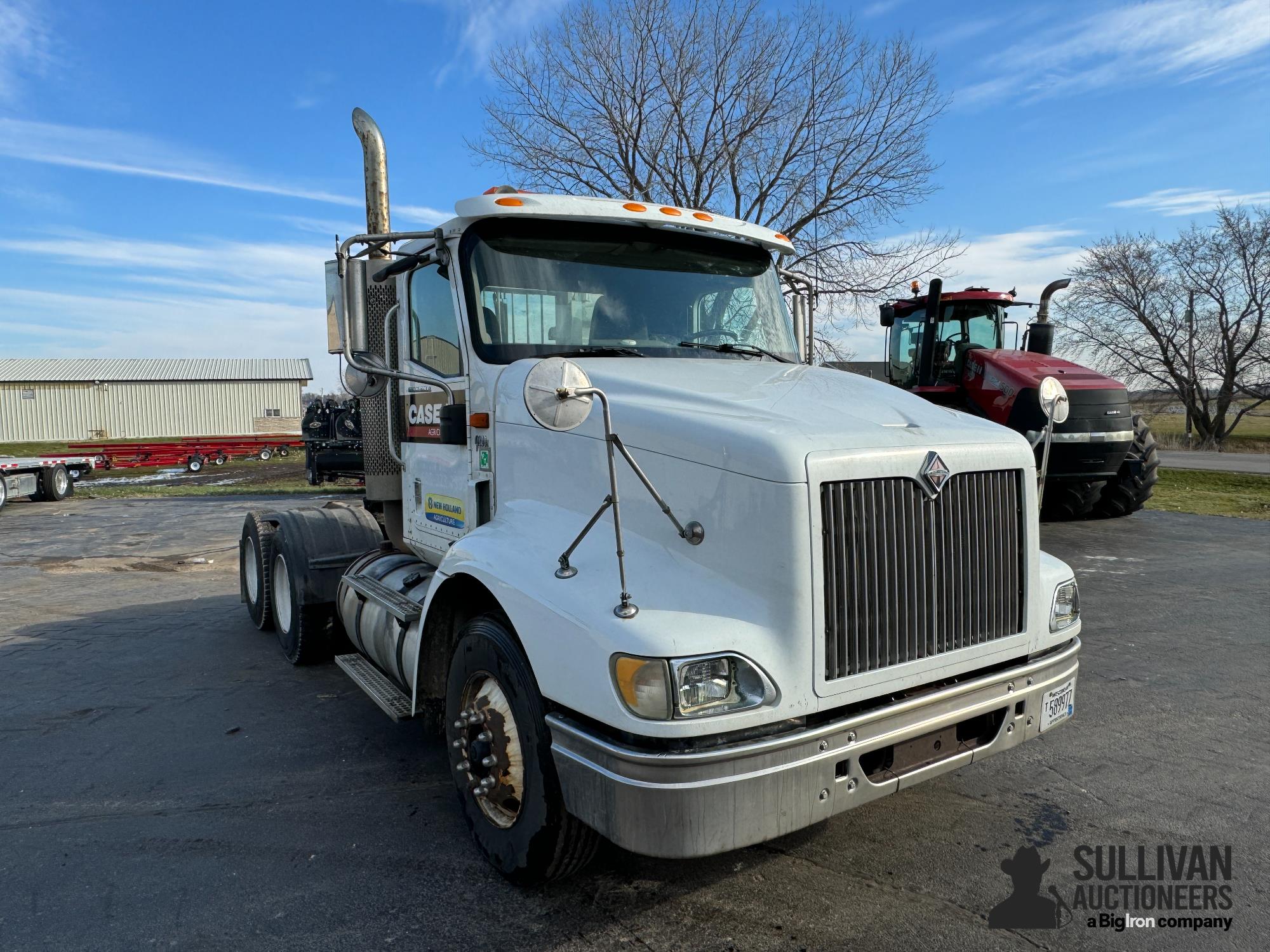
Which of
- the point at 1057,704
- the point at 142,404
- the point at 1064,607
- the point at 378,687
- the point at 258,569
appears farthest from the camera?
the point at 142,404

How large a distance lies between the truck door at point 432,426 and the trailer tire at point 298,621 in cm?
124

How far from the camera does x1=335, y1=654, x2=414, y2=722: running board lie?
3930mm

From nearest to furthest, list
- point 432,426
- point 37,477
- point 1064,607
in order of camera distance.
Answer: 1. point 1064,607
2. point 432,426
3. point 37,477

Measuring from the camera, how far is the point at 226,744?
4523mm

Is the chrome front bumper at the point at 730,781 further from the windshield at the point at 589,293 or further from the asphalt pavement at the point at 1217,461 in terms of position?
the asphalt pavement at the point at 1217,461

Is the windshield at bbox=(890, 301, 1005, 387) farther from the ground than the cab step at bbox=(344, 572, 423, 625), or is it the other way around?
the windshield at bbox=(890, 301, 1005, 387)

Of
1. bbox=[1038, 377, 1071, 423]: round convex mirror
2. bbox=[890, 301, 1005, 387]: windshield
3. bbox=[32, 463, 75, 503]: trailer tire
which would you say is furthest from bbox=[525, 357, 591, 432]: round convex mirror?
bbox=[32, 463, 75, 503]: trailer tire

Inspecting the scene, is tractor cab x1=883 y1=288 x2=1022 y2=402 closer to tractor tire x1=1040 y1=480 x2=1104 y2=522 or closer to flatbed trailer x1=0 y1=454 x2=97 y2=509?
tractor tire x1=1040 y1=480 x2=1104 y2=522

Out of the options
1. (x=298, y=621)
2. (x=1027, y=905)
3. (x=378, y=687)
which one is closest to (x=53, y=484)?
(x=298, y=621)

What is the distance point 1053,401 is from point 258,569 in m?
5.88

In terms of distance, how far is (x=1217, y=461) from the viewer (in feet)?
83.8

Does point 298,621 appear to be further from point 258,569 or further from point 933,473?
point 933,473

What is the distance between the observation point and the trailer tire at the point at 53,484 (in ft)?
64.8

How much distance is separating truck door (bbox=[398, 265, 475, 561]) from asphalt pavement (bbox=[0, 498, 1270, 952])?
1.19m
